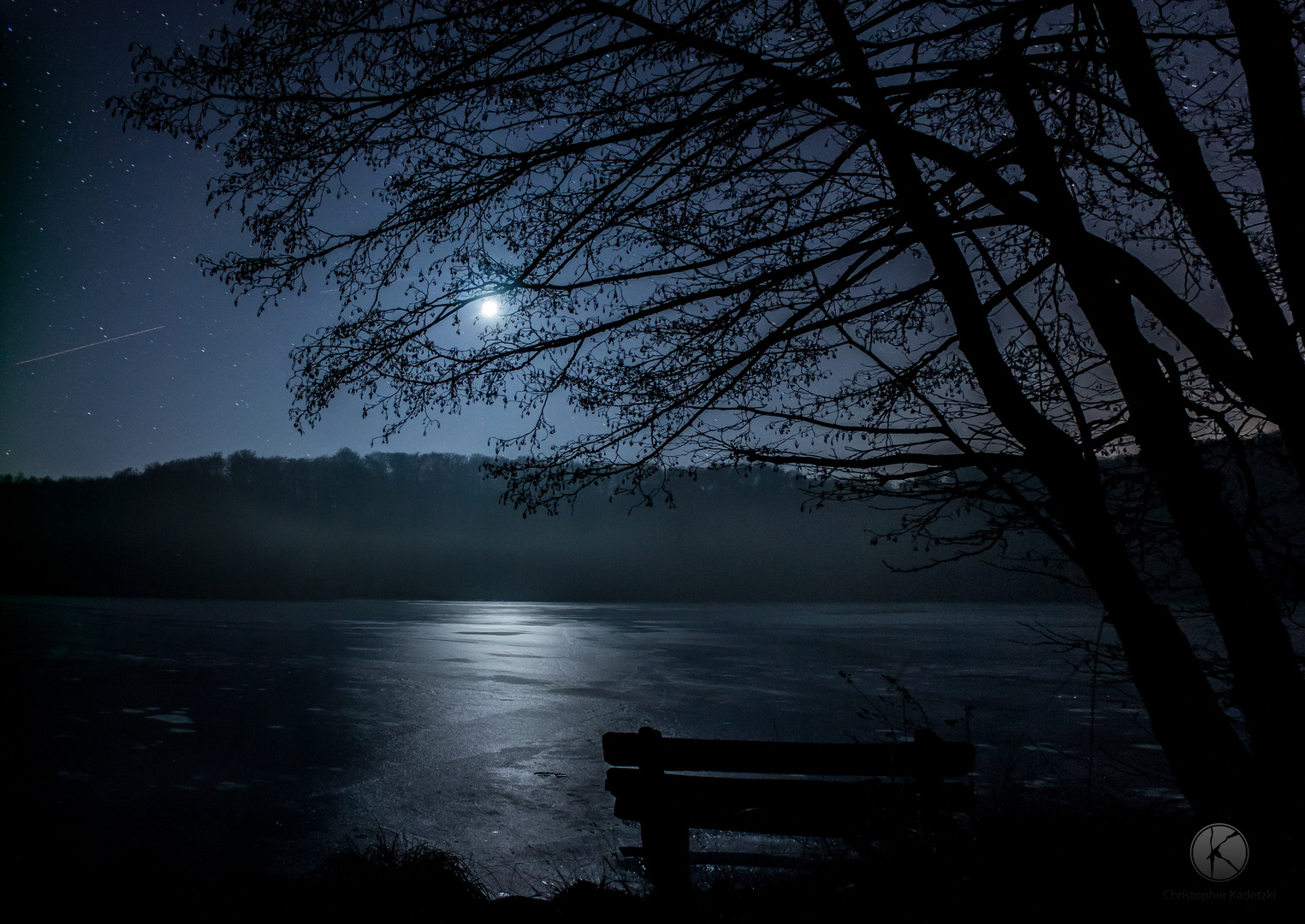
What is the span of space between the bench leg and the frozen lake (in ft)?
6.23

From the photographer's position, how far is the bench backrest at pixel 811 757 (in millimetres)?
3939

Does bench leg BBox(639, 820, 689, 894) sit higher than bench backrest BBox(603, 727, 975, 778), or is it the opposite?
bench backrest BBox(603, 727, 975, 778)

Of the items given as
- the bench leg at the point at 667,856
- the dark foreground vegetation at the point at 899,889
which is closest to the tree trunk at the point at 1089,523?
the dark foreground vegetation at the point at 899,889

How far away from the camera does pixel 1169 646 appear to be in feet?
Result: 10.3

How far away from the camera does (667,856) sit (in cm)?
379

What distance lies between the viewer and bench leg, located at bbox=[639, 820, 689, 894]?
3.76 metres

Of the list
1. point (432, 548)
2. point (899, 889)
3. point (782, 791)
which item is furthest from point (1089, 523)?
point (432, 548)

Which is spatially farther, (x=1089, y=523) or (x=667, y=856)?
(x=667, y=856)

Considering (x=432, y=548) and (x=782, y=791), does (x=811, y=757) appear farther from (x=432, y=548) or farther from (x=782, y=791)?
(x=432, y=548)

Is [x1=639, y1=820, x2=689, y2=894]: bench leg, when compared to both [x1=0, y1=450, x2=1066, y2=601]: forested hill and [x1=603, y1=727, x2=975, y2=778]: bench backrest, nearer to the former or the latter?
[x1=603, y1=727, x2=975, y2=778]: bench backrest

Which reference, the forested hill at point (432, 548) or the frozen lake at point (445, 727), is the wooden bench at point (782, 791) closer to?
the frozen lake at point (445, 727)

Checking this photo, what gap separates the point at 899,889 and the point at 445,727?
9181 mm

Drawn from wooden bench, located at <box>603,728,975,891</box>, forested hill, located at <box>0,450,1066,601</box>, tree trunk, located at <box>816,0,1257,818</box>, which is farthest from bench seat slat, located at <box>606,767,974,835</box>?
forested hill, located at <box>0,450,1066,601</box>

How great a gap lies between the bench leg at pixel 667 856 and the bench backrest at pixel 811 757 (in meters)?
0.34
